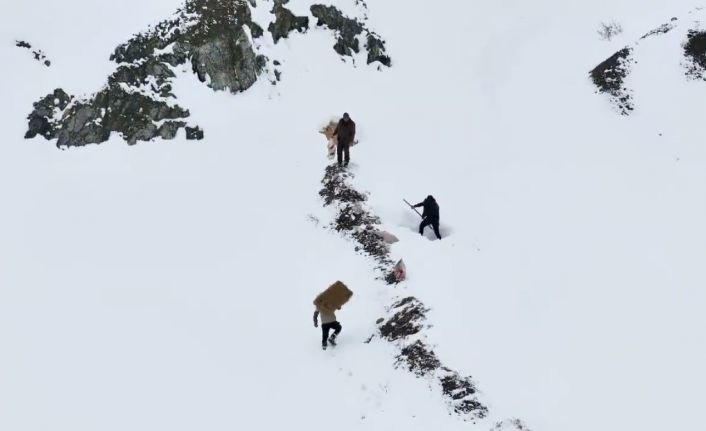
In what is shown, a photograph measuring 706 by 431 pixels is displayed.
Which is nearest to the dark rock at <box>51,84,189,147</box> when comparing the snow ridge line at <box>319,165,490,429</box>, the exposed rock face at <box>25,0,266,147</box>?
the exposed rock face at <box>25,0,266,147</box>

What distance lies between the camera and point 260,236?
18.4 meters

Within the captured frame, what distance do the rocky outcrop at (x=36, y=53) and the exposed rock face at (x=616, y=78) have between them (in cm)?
2449

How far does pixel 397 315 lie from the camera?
14.1m

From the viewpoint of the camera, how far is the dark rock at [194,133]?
77.0ft

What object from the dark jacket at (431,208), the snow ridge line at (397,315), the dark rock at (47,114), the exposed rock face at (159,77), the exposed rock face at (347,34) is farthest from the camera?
the exposed rock face at (347,34)

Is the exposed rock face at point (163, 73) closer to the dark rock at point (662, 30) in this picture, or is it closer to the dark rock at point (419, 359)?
the dark rock at point (662, 30)

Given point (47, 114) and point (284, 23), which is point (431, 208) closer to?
point (284, 23)

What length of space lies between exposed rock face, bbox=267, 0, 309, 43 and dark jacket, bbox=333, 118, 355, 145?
8.68m

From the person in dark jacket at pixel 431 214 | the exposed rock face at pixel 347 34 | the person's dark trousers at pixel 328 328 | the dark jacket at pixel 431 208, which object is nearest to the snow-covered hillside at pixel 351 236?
→ the exposed rock face at pixel 347 34

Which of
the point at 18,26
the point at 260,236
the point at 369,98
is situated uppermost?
the point at 369,98

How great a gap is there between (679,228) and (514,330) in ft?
21.2

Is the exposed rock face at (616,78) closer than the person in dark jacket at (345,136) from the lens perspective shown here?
No

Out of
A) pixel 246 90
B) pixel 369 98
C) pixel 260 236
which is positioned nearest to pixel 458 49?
pixel 369 98

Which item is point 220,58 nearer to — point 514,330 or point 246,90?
point 246,90
